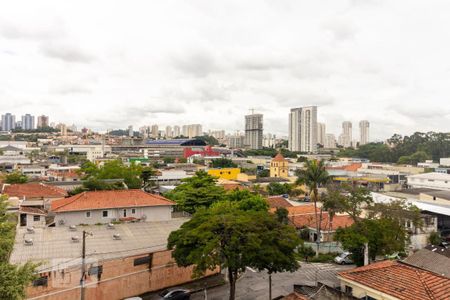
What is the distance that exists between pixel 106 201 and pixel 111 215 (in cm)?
106

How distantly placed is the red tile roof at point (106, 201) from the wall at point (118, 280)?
8.04 meters

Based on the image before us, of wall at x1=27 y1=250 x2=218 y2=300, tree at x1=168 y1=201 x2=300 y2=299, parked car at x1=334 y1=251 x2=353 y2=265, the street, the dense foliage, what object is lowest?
the street

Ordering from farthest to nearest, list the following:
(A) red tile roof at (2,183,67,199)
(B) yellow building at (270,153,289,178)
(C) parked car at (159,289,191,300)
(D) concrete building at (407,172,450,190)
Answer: (B) yellow building at (270,153,289,178) < (D) concrete building at (407,172,450,190) < (A) red tile roof at (2,183,67,199) < (C) parked car at (159,289,191,300)

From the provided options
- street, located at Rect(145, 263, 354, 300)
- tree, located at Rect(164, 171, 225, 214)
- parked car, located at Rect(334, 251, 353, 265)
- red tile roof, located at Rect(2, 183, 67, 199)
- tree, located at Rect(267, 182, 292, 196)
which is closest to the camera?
street, located at Rect(145, 263, 354, 300)

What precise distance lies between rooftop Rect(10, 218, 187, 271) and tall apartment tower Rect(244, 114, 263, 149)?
142 metres

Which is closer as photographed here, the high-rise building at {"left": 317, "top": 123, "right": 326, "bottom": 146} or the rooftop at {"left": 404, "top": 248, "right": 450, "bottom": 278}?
the rooftop at {"left": 404, "top": 248, "right": 450, "bottom": 278}

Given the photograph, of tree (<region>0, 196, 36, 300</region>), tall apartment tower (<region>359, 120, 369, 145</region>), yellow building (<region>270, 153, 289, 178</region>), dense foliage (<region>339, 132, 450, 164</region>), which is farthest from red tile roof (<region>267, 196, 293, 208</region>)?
tall apartment tower (<region>359, 120, 369, 145</region>)

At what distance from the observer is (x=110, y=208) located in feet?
82.1

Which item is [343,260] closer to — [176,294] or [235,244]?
[235,244]

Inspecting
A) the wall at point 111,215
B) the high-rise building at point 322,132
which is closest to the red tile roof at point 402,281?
the wall at point 111,215

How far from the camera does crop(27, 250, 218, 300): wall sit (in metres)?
14.9

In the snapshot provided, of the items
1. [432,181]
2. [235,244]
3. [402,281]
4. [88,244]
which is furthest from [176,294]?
[432,181]

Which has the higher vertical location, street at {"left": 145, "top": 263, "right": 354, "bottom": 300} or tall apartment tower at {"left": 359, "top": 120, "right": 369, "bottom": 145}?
tall apartment tower at {"left": 359, "top": 120, "right": 369, "bottom": 145}

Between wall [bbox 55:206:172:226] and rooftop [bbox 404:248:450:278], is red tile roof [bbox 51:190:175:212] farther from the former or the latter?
rooftop [bbox 404:248:450:278]
